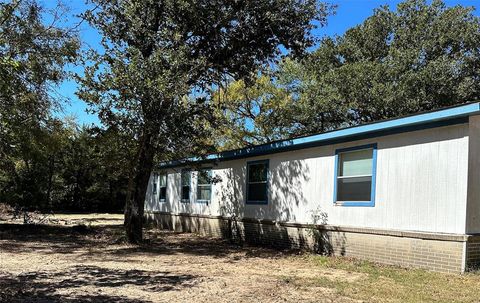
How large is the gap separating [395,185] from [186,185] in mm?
10268

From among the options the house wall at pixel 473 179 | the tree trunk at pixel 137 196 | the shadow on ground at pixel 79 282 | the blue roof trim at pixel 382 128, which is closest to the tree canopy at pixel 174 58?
the tree trunk at pixel 137 196

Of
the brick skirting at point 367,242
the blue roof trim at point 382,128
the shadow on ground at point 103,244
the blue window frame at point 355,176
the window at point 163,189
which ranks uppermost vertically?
the blue roof trim at point 382,128

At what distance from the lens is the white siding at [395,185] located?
8.68 metres

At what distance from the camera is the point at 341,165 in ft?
36.9

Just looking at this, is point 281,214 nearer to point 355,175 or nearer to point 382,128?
point 355,175

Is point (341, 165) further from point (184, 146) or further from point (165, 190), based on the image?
point (165, 190)

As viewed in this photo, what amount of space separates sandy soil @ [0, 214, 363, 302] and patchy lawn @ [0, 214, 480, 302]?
1 cm

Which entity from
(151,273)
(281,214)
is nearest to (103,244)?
(281,214)

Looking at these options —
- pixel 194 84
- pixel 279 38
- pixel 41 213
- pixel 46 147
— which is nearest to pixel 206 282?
pixel 194 84

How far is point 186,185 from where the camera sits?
18.5m

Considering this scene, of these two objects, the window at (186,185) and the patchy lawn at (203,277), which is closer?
the patchy lawn at (203,277)

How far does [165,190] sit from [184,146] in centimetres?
865

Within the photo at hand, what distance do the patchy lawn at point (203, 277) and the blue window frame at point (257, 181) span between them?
6.52 feet

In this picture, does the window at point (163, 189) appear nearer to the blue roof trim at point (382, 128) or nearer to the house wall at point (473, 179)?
the blue roof trim at point (382, 128)
